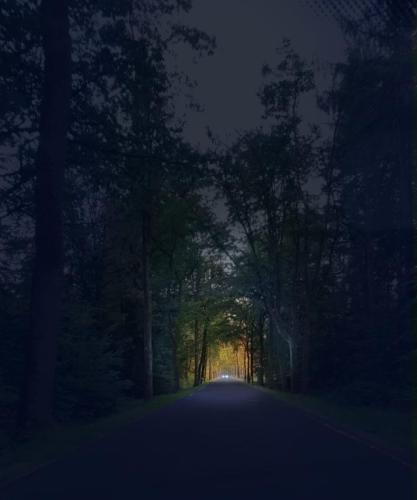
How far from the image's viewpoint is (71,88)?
1800cm

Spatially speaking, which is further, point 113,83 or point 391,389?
point 391,389

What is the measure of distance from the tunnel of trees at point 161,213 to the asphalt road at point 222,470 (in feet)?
12.3

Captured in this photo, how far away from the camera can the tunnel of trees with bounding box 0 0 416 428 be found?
17.0m

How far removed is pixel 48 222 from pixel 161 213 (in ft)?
50.4

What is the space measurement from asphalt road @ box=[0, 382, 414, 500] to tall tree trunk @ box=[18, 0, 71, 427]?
6.34 ft

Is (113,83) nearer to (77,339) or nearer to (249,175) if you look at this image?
(77,339)

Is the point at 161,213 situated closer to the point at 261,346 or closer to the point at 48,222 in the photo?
the point at 48,222

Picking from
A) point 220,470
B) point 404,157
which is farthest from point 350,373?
point 220,470

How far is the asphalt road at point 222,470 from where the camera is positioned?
8898mm

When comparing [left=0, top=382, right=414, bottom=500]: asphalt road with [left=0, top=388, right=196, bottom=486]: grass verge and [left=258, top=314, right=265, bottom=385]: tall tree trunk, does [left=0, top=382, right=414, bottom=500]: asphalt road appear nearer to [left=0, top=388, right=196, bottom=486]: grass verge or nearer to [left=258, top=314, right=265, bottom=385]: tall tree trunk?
[left=0, top=388, right=196, bottom=486]: grass verge

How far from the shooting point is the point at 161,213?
32156 mm

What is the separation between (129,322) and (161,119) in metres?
23.6

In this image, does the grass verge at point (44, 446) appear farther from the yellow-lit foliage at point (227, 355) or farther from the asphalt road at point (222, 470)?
the yellow-lit foliage at point (227, 355)

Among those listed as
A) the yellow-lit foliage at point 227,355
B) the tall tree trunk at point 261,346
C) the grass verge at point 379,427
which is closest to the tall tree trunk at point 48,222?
the grass verge at point 379,427
